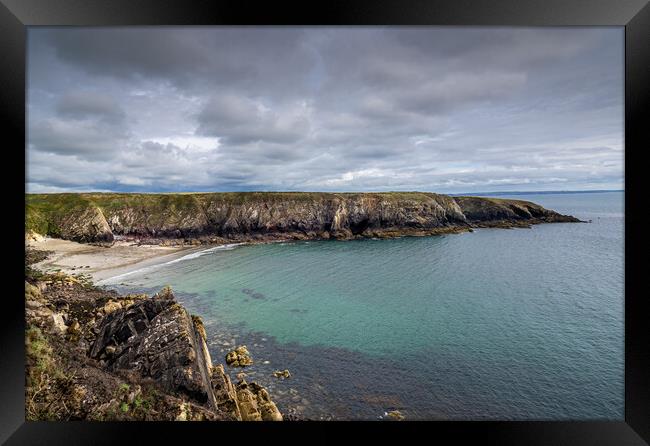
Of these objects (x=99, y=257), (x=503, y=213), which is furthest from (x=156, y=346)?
(x=503, y=213)

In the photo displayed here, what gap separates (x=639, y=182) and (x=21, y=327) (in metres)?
7.52

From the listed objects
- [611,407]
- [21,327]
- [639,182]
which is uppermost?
[639,182]

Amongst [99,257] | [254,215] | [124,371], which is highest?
[254,215]

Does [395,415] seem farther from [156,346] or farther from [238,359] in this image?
[156,346]

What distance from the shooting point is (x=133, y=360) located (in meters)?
4.97

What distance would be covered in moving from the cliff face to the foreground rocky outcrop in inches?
1185

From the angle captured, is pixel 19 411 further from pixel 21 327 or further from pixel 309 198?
pixel 309 198

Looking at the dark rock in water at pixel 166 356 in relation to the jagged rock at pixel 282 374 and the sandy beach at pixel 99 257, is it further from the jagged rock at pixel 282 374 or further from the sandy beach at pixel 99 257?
the sandy beach at pixel 99 257

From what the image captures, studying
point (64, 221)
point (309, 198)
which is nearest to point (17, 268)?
point (64, 221)

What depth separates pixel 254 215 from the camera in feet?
131

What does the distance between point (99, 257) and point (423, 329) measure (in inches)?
1050

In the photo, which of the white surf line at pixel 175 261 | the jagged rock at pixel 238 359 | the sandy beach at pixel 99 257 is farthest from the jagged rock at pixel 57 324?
the sandy beach at pixel 99 257

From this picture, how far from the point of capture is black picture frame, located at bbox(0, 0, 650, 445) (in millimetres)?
3031

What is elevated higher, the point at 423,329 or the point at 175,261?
the point at 175,261
